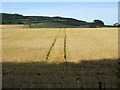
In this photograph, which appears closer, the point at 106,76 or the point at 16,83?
the point at 16,83

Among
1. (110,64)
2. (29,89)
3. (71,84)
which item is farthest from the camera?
(110,64)

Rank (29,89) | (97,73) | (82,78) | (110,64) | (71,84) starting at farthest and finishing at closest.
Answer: (110,64) → (97,73) → (82,78) → (71,84) → (29,89)

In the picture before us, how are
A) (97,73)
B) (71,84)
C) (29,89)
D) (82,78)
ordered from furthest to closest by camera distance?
(97,73)
(82,78)
(71,84)
(29,89)

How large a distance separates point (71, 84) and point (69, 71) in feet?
10.4

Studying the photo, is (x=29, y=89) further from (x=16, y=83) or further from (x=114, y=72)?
(x=114, y=72)

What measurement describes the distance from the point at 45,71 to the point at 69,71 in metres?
1.17

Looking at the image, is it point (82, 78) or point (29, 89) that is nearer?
point (29, 89)

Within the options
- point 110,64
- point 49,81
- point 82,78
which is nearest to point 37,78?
point 49,81

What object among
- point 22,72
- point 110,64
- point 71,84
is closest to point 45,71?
point 22,72

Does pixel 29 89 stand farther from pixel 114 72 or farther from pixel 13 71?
pixel 114 72

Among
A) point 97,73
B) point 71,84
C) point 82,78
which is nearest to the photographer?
point 71,84

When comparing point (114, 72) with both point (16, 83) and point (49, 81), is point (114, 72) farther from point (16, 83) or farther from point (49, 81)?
point (16, 83)

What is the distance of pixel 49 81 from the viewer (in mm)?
10789

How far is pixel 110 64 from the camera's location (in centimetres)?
1611
